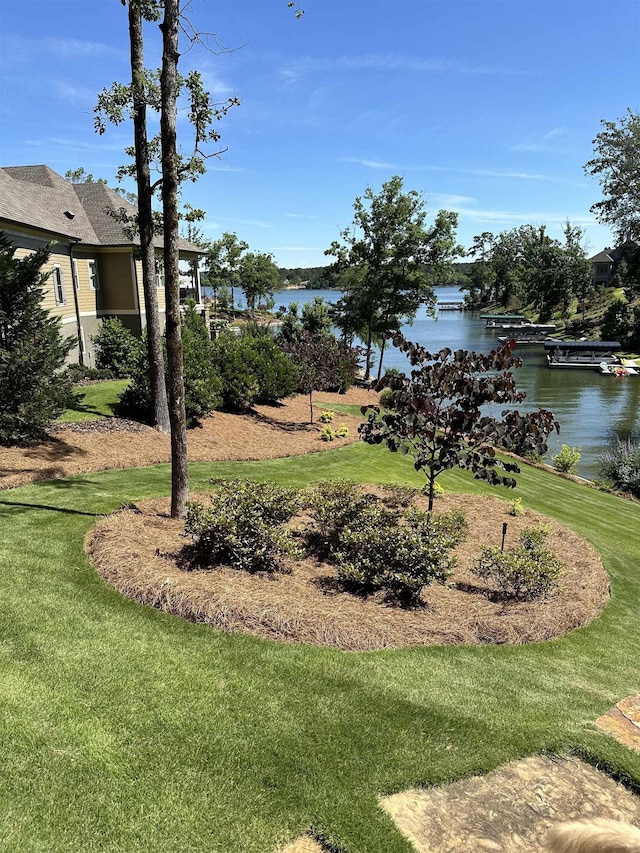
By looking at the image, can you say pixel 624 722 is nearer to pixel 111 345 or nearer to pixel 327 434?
pixel 327 434

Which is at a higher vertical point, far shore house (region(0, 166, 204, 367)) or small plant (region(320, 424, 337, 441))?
far shore house (region(0, 166, 204, 367))

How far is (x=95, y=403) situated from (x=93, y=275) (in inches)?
627

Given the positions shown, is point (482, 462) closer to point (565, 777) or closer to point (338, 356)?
point (565, 777)

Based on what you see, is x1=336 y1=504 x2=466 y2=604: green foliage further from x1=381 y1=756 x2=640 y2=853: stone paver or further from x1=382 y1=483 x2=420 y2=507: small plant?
x1=382 y1=483 x2=420 y2=507: small plant

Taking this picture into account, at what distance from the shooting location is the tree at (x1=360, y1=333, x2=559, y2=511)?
24.9 ft

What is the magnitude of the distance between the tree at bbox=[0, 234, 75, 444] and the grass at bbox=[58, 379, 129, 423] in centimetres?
152

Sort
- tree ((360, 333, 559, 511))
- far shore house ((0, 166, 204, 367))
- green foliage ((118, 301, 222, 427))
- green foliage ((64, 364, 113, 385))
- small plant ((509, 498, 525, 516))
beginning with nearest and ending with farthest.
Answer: tree ((360, 333, 559, 511)) → small plant ((509, 498, 525, 516)) → green foliage ((118, 301, 222, 427)) → green foliage ((64, 364, 113, 385)) → far shore house ((0, 166, 204, 367))

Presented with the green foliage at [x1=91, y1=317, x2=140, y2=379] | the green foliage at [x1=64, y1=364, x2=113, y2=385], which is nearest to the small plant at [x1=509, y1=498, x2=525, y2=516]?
the green foliage at [x1=64, y1=364, x2=113, y2=385]

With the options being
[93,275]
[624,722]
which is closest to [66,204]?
[93,275]

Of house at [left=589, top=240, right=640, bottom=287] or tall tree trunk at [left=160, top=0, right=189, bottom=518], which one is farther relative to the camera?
house at [left=589, top=240, right=640, bottom=287]

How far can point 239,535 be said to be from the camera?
6.71 m

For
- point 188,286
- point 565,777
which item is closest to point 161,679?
point 565,777

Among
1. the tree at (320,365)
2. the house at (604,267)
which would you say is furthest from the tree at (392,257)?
the house at (604,267)

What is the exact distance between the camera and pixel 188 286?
1730 inches
